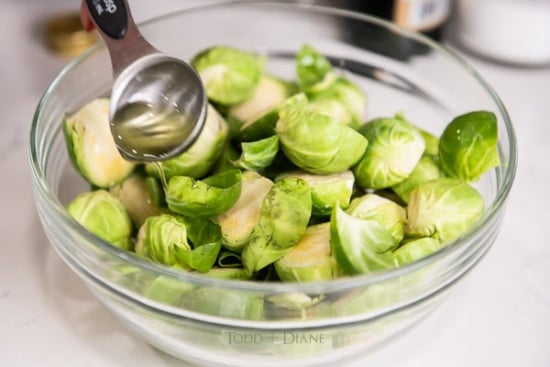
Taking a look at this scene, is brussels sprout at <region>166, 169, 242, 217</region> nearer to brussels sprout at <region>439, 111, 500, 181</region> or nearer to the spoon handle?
the spoon handle

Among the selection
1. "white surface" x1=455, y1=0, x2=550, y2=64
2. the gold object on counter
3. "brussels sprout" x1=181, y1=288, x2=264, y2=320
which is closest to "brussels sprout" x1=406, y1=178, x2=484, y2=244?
"brussels sprout" x1=181, y1=288, x2=264, y2=320

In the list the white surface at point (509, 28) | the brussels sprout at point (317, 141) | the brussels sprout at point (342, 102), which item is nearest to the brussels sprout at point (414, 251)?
the brussels sprout at point (317, 141)

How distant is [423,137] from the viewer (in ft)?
3.36

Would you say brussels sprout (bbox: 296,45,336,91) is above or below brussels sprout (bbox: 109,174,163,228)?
above

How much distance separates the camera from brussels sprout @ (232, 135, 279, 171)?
2.99 ft

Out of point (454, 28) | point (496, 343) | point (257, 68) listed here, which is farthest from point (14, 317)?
point (454, 28)

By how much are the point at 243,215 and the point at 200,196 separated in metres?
0.05

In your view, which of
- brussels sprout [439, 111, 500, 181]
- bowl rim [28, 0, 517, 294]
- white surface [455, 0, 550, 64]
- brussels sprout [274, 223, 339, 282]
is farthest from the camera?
white surface [455, 0, 550, 64]

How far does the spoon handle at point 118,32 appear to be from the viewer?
87 centimetres

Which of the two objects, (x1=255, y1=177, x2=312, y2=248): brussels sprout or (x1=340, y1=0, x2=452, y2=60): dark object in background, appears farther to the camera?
(x1=340, y1=0, x2=452, y2=60): dark object in background

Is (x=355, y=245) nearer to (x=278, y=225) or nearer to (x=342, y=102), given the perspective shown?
(x=278, y=225)

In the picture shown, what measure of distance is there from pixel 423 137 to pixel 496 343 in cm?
26

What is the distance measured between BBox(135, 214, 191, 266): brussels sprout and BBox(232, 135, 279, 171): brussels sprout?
0.10 metres

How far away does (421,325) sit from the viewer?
935mm
